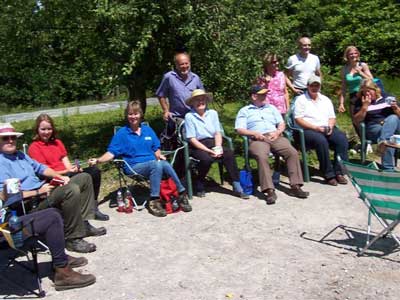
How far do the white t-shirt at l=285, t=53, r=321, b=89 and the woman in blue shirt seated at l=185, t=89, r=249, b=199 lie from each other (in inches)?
67.5

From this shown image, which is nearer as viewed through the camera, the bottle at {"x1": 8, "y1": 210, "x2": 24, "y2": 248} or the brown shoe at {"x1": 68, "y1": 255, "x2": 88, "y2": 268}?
the bottle at {"x1": 8, "y1": 210, "x2": 24, "y2": 248}

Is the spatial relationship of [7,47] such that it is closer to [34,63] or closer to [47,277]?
[34,63]

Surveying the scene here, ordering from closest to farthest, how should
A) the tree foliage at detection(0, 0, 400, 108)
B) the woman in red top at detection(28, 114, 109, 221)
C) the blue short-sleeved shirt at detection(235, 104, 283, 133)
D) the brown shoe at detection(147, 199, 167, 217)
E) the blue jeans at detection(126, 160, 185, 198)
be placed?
1. the woman in red top at detection(28, 114, 109, 221)
2. the brown shoe at detection(147, 199, 167, 217)
3. the blue jeans at detection(126, 160, 185, 198)
4. the blue short-sleeved shirt at detection(235, 104, 283, 133)
5. the tree foliage at detection(0, 0, 400, 108)

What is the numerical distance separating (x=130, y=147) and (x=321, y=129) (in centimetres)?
239

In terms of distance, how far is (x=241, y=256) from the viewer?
4.72 m

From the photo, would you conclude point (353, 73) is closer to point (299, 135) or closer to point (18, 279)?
point (299, 135)

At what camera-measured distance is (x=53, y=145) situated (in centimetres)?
545

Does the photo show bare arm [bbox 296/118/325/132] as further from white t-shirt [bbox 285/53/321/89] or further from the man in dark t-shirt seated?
white t-shirt [bbox 285/53/321/89]

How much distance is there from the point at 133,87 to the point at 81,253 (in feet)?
12.4

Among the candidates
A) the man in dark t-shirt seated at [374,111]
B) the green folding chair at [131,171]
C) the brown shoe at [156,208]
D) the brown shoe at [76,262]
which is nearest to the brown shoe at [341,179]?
the man in dark t-shirt seated at [374,111]

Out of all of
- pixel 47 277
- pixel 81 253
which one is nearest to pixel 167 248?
pixel 81 253

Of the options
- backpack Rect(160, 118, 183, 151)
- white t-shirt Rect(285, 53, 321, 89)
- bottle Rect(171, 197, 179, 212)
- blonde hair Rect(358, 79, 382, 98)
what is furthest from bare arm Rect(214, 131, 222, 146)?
blonde hair Rect(358, 79, 382, 98)

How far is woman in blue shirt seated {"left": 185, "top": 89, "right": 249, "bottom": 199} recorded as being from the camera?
6.31m

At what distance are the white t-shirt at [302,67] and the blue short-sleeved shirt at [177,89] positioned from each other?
1.58 meters
